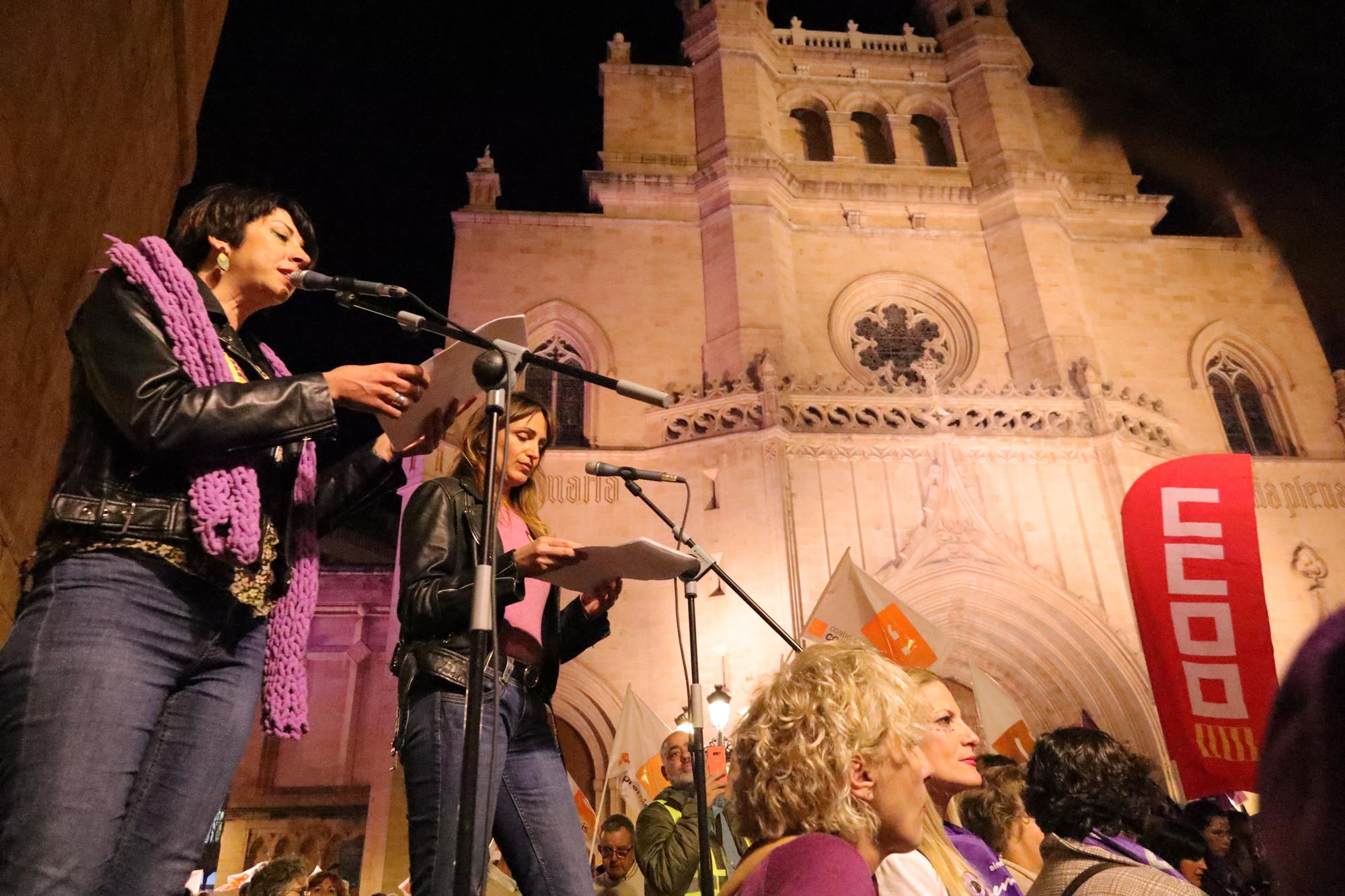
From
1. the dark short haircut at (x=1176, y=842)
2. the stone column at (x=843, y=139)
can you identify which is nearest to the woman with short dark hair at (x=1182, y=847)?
the dark short haircut at (x=1176, y=842)

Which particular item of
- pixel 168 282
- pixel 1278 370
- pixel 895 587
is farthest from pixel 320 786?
pixel 1278 370

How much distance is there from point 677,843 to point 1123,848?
6.28 feet

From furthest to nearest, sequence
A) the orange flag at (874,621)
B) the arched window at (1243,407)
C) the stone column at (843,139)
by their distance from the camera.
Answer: the stone column at (843,139) < the arched window at (1243,407) < the orange flag at (874,621)

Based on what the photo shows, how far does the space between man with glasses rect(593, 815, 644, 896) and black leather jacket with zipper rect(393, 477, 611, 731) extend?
125 inches

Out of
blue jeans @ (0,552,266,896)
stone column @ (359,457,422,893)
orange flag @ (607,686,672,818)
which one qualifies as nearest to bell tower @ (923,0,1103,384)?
orange flag @ (607,686,672,818)

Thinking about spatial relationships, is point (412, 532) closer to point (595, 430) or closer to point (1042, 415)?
point (595, 430)

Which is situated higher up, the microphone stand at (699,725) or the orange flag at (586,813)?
the microphone stand at (699,725)

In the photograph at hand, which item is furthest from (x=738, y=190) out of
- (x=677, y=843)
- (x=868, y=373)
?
(x=677, y=843)

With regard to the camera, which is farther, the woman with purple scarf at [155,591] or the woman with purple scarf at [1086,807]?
the woman with purple scarf at [1086,807]

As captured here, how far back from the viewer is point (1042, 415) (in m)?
10.8

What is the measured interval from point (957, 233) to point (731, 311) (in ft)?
14.9

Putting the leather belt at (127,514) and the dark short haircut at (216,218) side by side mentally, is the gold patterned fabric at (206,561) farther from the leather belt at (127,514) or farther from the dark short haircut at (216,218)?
the dark short haircut at (216,218)

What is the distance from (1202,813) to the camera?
17.0 ft

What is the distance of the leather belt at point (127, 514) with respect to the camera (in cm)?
139
